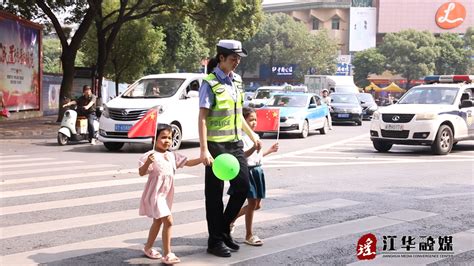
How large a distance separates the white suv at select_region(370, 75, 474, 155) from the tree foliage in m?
60.4

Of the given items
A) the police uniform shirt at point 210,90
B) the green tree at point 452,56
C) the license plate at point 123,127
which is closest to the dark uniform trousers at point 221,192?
the police uniform shirt at point 210,90

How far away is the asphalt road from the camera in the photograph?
521 cm

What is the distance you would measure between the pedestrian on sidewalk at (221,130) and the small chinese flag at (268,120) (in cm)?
96

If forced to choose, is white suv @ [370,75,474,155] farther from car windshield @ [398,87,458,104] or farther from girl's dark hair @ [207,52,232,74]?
girl's dark hair @ [207,52,232,74]

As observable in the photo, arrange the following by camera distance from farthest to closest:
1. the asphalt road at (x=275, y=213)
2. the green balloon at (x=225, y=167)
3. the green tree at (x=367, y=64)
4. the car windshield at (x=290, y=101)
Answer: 1. the green tree at (x=367, y=64)
2. the car windshield at (x=290, y=101)
3. the asphalt road at (x=275, y=213)
4. the green balloon at (x=225, y=167)

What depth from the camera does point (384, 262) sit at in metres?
5.06

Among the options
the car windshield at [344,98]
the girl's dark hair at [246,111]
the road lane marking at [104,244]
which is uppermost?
the car windshield at [344,98]

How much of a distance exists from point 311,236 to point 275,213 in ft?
3.58

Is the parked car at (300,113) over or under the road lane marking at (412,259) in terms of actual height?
over

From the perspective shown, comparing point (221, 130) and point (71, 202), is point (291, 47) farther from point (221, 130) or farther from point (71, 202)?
point (221, 130)

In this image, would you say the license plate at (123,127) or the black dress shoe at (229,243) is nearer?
the black dress shoe at (229,243)

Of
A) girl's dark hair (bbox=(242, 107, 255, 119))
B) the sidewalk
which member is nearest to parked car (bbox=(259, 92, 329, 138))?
the sidewalk

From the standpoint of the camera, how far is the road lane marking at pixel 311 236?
16.5ft

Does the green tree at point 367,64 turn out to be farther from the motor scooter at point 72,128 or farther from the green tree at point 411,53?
the motor scooter at point 72,128
